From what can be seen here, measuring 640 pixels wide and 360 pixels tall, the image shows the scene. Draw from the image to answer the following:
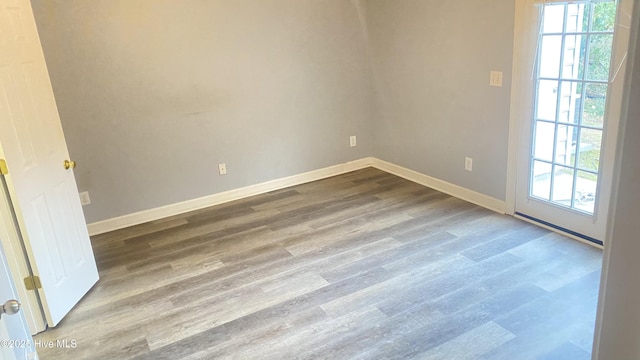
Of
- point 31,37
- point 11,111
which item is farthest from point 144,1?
point 11,111

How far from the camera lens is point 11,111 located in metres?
2.43

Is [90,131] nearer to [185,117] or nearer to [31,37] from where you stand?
[185,117]

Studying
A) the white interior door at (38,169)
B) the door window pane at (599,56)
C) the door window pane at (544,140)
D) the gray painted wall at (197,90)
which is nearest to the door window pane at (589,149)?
the door window pane at (544,140)

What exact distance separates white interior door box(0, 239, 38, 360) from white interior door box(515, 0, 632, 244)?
3.13 m

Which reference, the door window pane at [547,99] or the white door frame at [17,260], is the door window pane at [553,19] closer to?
the door window pane at [547,99]

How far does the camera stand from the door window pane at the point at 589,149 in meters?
3.08

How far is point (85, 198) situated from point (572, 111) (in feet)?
12.7

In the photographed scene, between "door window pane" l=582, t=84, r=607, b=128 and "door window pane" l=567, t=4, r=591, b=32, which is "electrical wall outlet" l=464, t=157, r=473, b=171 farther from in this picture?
"door window pane" l=567, t=4, r=591, b=32

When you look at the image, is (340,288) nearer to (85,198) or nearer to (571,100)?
(571,100)

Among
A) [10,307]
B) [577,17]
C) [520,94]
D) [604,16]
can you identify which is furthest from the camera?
[520,94]

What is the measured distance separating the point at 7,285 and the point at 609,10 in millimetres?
3308

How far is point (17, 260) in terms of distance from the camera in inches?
101

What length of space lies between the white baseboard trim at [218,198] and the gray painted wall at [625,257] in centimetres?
399

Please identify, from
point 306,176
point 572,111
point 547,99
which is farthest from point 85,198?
point 572,111
